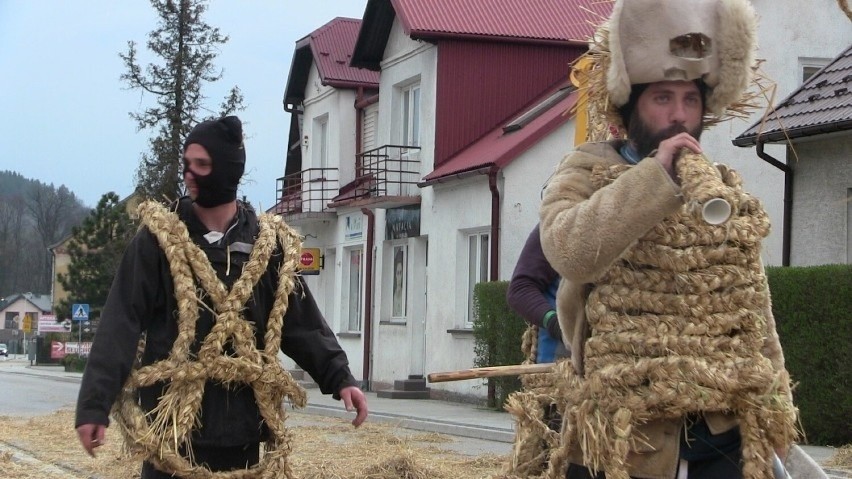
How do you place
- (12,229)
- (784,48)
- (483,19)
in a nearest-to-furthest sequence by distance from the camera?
(784,48)
(483,19)
(12,229)

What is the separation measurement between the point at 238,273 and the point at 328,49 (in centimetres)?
2671

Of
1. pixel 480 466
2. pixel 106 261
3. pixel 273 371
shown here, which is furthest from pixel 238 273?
pixel 106 261

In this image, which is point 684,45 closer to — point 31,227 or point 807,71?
point 807,71

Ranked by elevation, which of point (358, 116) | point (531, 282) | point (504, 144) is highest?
point (358, 116)

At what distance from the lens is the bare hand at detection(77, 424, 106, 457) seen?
4559 mm

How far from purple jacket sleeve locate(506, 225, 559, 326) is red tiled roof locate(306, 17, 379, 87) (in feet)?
76.1

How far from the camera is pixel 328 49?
1235 inches

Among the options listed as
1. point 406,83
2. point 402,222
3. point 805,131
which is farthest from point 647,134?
point 406,83

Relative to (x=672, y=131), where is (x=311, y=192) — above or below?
above

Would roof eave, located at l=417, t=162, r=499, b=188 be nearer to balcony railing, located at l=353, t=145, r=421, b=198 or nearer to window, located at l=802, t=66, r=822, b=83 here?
balcony railing, located at l=353, t=145, r=421, b=198

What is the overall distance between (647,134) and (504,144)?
62.7 ft

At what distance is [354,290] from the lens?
2972 centimetres

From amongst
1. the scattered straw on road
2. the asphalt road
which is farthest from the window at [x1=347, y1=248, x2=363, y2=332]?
the scattered straw on road

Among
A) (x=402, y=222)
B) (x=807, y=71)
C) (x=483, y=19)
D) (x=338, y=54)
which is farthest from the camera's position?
(x=338, y=54)
